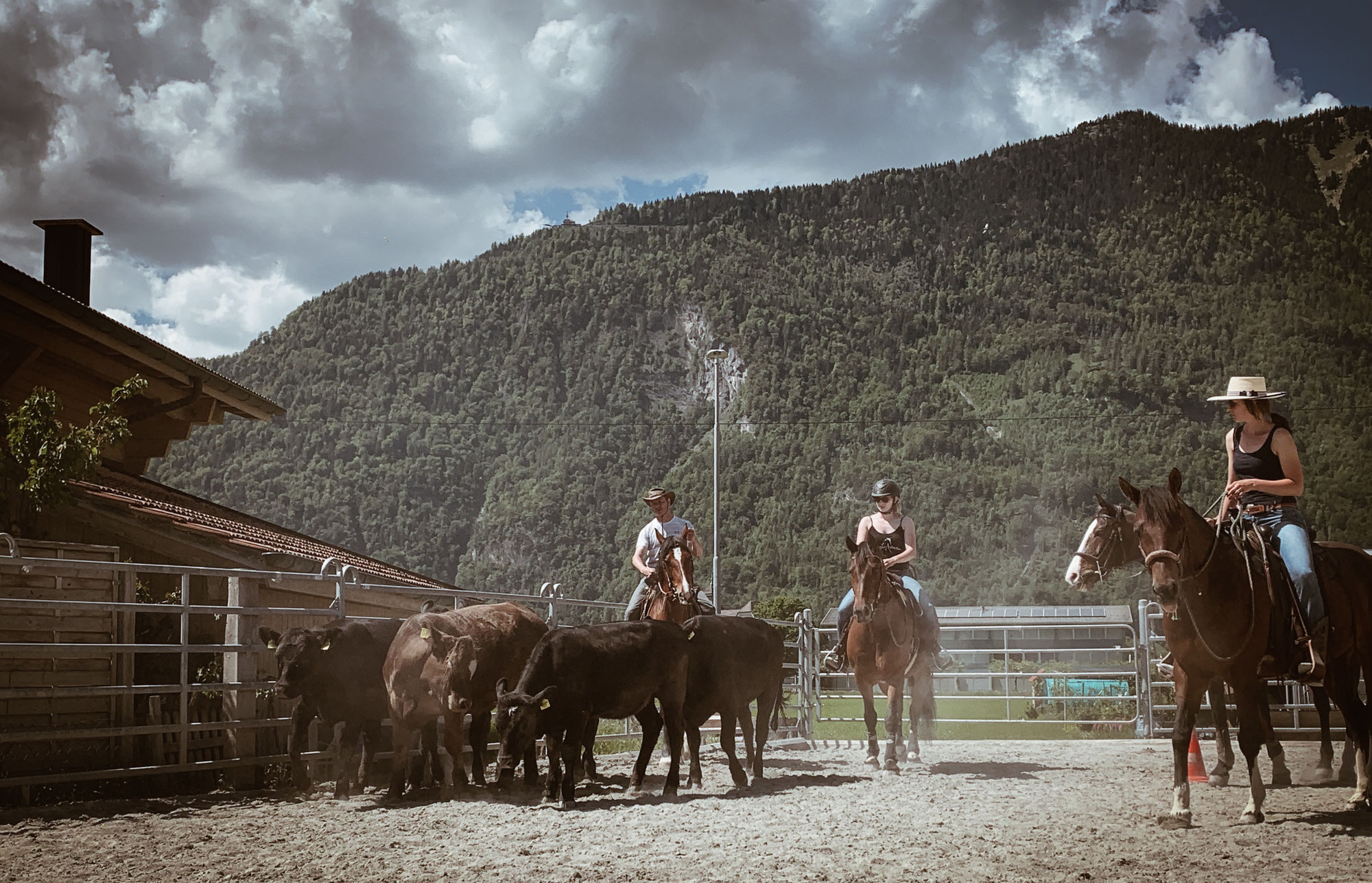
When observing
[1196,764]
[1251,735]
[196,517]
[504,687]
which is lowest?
[1196,764]

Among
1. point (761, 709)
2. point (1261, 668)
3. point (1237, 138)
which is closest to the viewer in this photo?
point (1261, 668)

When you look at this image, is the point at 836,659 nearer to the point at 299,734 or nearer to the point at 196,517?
the point at 299,734

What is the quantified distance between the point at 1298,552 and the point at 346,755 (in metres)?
7.19

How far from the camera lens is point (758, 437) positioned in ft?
485

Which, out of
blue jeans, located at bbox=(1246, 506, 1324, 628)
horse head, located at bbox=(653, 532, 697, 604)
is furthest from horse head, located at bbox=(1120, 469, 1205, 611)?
horse head, located at bbox=(653, 532, 697, 604)

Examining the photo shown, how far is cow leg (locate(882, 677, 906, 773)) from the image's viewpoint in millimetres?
10531

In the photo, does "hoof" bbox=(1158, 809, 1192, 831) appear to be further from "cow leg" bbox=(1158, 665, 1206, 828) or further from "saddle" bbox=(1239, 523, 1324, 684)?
"saddle" bbox=(1239, 523, 1324, 684)

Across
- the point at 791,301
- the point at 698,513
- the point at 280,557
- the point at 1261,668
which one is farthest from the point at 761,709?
the point at 791,301

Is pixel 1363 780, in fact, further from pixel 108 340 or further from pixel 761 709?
pixel 108 340

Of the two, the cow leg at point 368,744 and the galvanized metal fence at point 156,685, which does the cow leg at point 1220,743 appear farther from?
the galvanized metal fence at point 156,685

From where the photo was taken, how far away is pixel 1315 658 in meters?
7.29

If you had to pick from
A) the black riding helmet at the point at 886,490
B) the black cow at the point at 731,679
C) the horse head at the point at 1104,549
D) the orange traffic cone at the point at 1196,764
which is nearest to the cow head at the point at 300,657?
the black cow at the point at 731,679

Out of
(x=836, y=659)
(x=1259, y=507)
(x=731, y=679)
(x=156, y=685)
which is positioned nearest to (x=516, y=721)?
(x=731, y=679)

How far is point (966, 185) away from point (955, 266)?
577 inches
